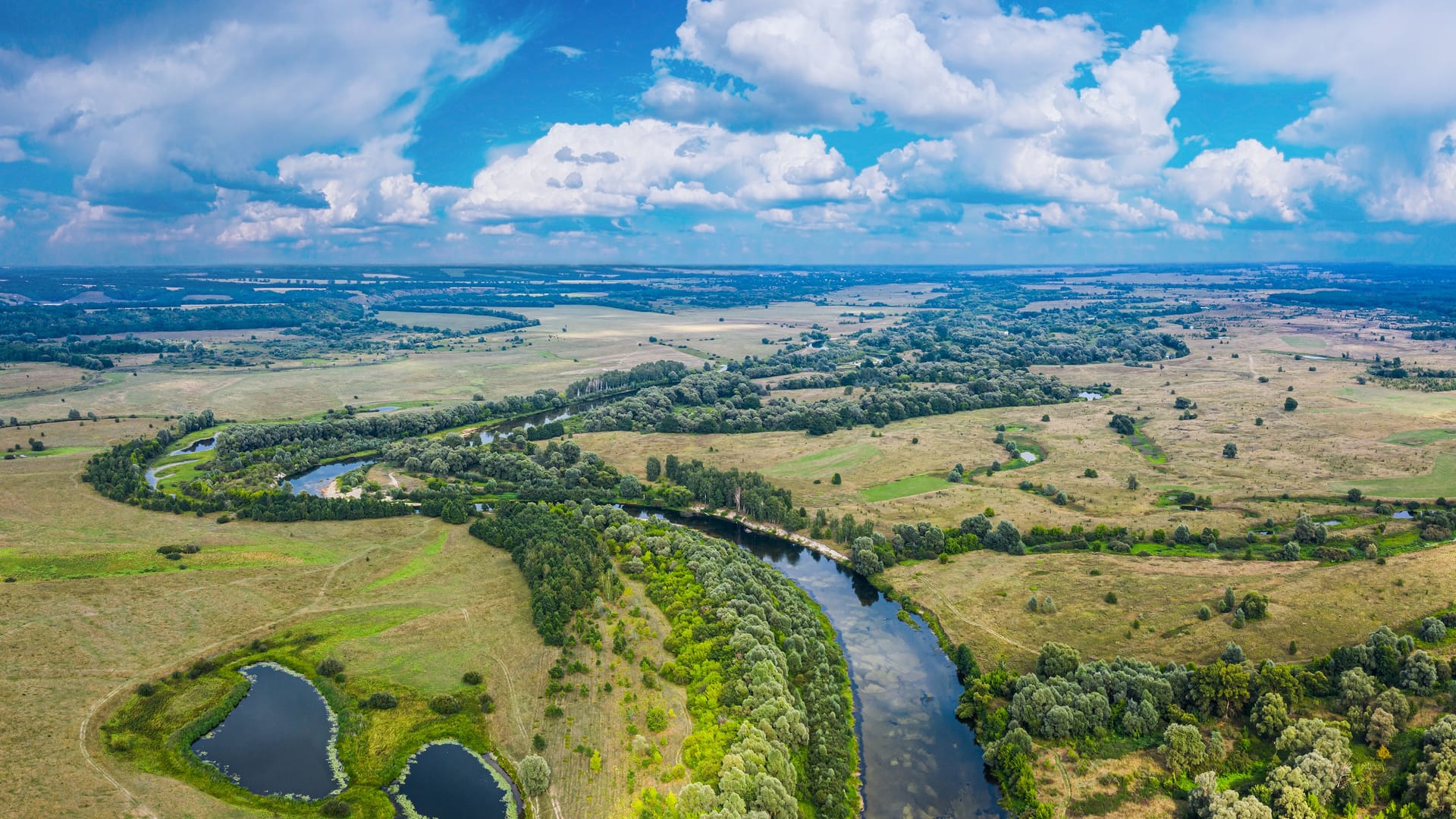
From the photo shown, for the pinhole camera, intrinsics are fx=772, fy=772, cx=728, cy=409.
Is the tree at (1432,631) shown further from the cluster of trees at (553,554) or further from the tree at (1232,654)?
the cluster of trees at (553,554)

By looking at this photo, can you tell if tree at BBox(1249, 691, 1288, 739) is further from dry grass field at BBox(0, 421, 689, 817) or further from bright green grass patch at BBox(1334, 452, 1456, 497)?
bright green grass patch at BBox(1334, 452, 1456, 497)

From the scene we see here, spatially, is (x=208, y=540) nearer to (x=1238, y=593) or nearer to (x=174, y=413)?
(x=174, y=413)

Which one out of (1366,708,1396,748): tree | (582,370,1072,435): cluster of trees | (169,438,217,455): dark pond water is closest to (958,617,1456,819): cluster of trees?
(1366,708,1396,748): tree

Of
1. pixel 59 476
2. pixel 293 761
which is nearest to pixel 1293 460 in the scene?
pixel 293 761

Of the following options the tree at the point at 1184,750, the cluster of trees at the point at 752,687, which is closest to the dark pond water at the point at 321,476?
the cluster of trees at the point at 752,687

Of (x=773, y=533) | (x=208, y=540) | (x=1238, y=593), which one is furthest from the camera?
(x=773, y=533)

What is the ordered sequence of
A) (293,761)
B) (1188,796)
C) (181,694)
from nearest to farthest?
1. (1188,796)
2. (293,761)
3. (181,694)

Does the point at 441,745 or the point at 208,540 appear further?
the point at 208,540
